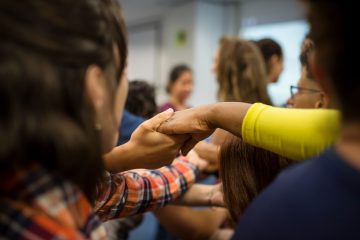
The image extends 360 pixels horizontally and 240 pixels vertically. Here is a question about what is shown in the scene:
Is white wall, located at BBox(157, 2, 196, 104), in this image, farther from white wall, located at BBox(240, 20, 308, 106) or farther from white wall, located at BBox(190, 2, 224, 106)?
white wall, located at BBox(240, 20, 308, 106)

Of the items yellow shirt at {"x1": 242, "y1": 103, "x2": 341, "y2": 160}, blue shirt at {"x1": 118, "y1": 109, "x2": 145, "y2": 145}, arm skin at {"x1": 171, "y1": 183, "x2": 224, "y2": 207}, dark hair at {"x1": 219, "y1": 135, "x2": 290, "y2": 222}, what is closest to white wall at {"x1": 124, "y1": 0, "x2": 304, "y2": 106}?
blue shirt at {"x1": 118, "y1": 109, "x2": 145, "y2": 145}

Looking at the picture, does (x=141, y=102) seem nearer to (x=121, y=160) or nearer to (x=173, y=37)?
(x=121, y=160)

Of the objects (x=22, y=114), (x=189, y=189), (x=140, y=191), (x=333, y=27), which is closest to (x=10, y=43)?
(x=22, y=114)

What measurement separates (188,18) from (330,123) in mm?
5346

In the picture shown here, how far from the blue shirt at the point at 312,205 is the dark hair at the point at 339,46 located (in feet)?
0.23

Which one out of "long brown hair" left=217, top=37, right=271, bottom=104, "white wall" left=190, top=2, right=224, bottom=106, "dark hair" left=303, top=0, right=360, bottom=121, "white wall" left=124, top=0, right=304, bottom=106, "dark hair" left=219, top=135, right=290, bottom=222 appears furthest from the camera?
"white wall" left=190, top=2, right=224, bottom=106

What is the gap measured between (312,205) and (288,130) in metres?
0.29

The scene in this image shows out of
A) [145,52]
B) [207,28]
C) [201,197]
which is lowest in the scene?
[201,197]

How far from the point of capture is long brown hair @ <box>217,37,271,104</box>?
2264 millimetres

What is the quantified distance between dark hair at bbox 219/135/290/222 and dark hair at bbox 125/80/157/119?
1.31 meters

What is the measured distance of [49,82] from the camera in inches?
19.4

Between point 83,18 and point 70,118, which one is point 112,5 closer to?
point 83,18

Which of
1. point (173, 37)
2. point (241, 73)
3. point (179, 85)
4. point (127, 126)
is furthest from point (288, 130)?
point (173, 37)

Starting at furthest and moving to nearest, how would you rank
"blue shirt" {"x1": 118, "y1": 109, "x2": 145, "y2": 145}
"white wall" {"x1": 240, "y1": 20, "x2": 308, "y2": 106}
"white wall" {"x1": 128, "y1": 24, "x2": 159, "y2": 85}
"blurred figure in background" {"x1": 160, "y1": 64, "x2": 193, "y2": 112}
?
"white wall" {"x1": 128, "y1": 24, "x2": 159, "y2": 85}
"white wall" {"x1": 240, "y1": 20, "x2": 308, "y2": 106}
"blurred figure in background" {"x1": 160, "y1": 64, "x2": 193, "y2": 112}
"blue shirt" {"x1": 118, "y1": 109, "x2": 145, "y2": 145}
